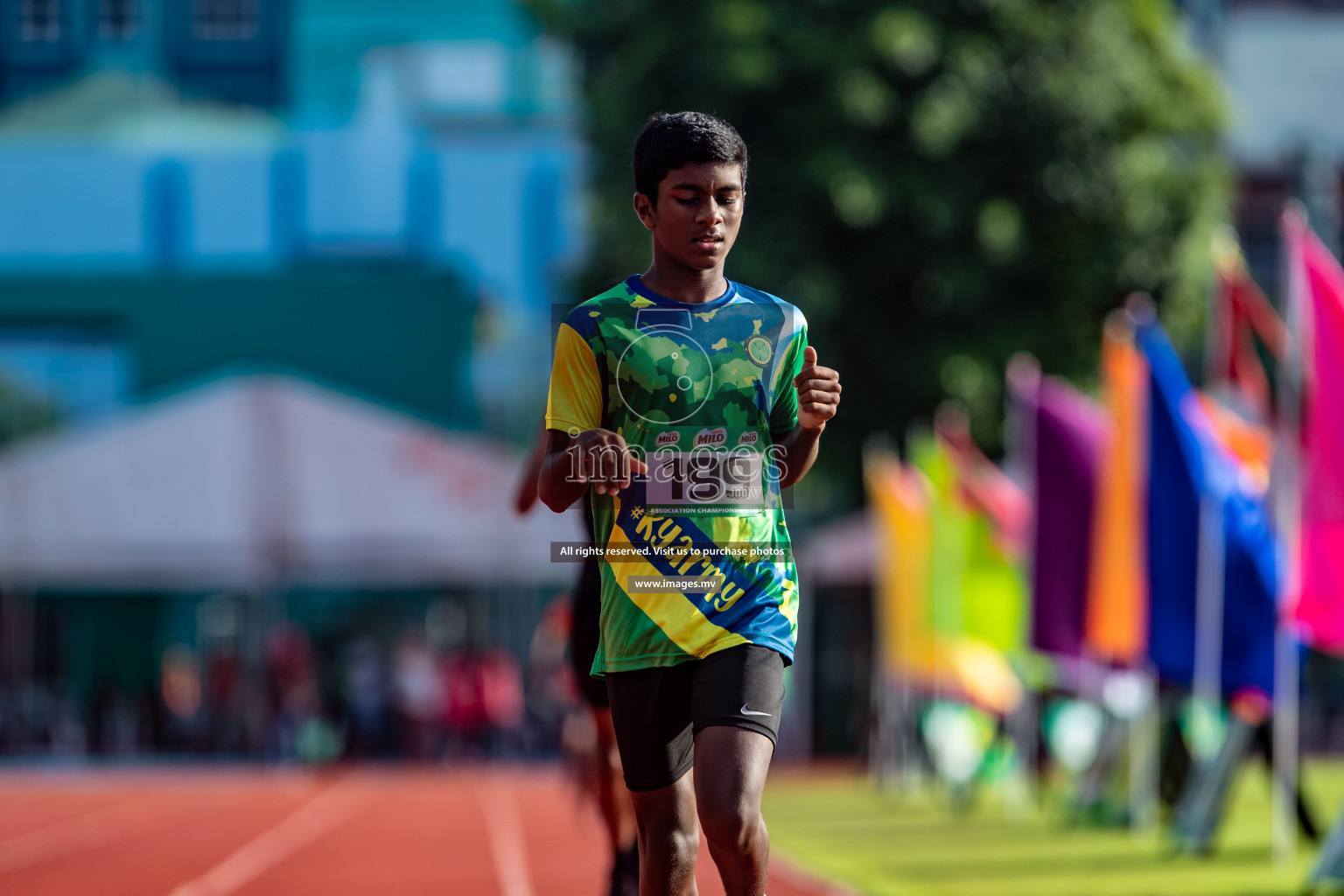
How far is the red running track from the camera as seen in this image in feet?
36.0

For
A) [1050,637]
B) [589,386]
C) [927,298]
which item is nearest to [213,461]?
[927,298]

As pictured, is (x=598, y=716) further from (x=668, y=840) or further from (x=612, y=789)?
(x=668, y=840)

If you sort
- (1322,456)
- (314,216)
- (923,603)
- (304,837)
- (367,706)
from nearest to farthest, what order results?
(1322,456) → (304,837) → (923,603) → (367,706) → (314,216)

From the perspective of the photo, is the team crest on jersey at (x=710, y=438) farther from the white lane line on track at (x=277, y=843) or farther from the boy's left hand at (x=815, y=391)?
the white lane line on track at (x=277, y=843)

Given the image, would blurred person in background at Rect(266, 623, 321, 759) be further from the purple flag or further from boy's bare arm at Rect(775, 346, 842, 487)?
boy's bare arm at Rect(775, 346, 842, 487)

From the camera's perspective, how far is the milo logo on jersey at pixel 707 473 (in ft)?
14.6

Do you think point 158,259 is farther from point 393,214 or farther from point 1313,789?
point 1313,789

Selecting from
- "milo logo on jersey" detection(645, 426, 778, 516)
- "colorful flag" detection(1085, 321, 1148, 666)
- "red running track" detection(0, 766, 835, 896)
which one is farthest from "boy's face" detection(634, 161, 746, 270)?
"colorful flag" detection(1085, 321, 1148, 666)

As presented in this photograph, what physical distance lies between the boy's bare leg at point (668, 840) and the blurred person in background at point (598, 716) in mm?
1616

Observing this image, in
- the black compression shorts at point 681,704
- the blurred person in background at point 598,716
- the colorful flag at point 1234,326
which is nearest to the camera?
the black compression shorts at point 681,704

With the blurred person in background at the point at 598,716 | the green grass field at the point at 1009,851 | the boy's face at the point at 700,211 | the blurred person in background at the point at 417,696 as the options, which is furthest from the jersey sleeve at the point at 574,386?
the blurred person in background at the point at 417,696

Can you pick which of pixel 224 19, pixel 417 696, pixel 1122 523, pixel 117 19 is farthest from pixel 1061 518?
pixel 224 19

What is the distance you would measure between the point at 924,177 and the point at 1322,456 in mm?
13204

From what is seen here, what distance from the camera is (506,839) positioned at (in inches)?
562
